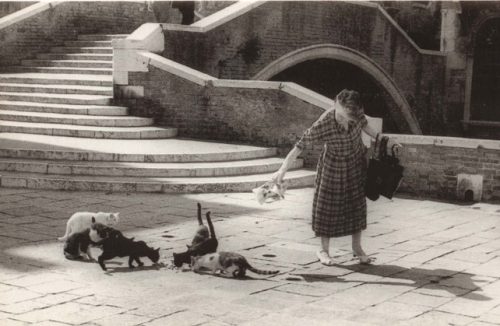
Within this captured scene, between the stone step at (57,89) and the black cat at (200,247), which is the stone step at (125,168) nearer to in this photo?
the stone step at (57,89)

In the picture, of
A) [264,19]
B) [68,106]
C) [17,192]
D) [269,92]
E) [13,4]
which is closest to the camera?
[17,192]

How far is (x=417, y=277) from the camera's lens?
20.6 feet

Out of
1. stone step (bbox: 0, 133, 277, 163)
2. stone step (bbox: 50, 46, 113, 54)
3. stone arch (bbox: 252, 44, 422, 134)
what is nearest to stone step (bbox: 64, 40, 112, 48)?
stone step (bbox: 50, 46, 113, 54)

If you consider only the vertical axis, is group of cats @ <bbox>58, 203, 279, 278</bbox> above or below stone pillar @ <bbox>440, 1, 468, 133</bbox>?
below

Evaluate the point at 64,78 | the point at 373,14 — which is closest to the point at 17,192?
the point at 64,78

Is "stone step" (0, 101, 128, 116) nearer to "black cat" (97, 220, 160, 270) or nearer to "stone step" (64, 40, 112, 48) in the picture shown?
"stone step" (64, 40, 112, 48)

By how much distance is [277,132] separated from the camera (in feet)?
41.4

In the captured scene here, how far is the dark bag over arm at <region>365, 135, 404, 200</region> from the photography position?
6.47 meters

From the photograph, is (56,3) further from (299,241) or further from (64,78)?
(299,241)

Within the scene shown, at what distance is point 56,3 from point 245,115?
7143mm

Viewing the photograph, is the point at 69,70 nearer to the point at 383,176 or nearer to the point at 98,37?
the point at 98,37

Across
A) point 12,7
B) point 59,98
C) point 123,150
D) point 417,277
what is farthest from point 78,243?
point 12,7

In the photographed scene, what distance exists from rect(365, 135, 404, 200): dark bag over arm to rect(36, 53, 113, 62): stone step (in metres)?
10.7

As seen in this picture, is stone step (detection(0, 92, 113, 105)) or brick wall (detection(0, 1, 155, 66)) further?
brick wall (detection(0, 1, 155, 66))
